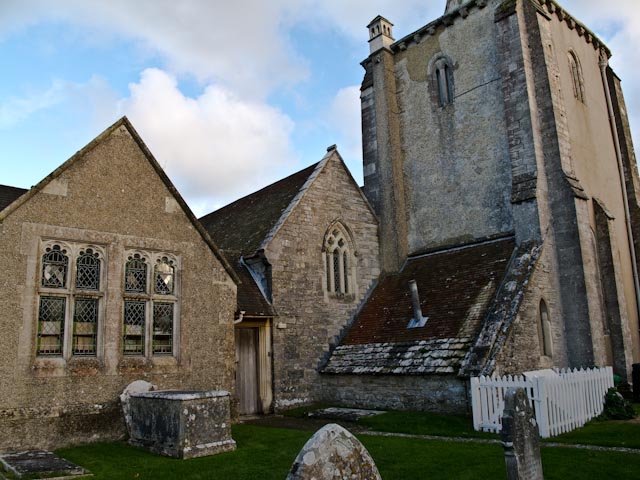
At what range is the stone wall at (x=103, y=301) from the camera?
1088 cm

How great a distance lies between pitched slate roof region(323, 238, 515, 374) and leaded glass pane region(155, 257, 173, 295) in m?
6.26

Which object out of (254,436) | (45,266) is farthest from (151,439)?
(45,266)

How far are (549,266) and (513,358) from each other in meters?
3.69

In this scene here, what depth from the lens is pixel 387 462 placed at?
8.83 meters

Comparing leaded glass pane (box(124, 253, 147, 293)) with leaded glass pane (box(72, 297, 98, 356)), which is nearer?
leaded glass pane (box(72, 297, 98, 356))

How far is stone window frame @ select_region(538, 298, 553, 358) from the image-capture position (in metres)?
15.2

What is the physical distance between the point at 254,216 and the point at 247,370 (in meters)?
6.70

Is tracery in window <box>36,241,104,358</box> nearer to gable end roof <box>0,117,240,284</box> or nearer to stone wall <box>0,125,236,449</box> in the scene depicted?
stone wall <box>0,125,236,449</box>

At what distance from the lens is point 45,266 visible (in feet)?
38.3

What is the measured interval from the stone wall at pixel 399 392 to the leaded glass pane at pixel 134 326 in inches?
263

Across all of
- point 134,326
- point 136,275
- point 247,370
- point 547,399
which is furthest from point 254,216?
point 547,399

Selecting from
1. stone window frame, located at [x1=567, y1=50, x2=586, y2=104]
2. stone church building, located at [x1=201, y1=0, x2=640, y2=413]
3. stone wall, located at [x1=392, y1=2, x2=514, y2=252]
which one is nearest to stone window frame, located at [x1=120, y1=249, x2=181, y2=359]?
stone church building, located at [x1=201, y1=0, x2=640, y2=413]

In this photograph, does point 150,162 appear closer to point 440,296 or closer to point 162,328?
point 162,328

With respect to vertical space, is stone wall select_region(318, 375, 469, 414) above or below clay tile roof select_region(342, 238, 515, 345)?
below
